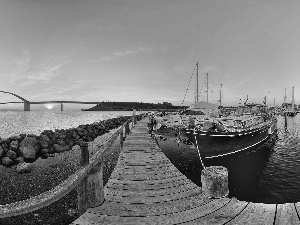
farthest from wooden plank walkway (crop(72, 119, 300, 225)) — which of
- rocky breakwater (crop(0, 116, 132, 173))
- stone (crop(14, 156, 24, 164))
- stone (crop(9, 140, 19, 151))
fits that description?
stone (crop(9, 140, 19, 151))

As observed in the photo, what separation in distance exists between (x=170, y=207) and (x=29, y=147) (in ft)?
58.7

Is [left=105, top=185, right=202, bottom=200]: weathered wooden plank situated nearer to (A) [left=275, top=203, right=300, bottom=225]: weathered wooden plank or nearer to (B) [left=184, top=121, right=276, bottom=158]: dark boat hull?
(A) [left=275, top=203, right=300, bottom=225]: weathered wooden plank

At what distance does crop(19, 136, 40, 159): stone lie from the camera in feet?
61.3

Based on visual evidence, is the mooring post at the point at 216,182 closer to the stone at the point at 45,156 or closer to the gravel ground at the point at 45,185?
the gravel ground at the point at 45,185

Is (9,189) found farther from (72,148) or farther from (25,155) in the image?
(72,148)

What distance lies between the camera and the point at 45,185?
1288cm

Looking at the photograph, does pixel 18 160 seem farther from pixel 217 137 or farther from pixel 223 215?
pixel 223 215

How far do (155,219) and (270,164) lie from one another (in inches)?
673

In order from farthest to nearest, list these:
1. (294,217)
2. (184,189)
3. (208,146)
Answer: (208,146) → (184,189) → (294,217)

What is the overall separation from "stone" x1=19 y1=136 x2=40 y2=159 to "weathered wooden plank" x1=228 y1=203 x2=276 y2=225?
732 inches

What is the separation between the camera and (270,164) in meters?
18.4

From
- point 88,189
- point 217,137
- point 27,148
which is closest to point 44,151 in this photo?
point 27,148

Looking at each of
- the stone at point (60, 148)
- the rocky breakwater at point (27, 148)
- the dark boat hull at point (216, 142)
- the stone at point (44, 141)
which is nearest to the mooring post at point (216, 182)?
the dark boat hull at point (216, 142)

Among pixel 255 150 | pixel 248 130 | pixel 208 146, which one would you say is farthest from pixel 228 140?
pixel 255 150
